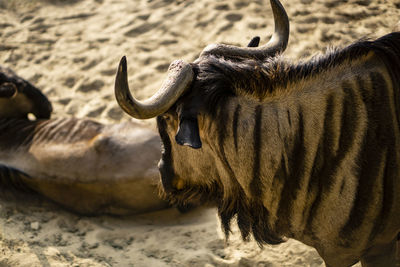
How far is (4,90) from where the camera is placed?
466cm

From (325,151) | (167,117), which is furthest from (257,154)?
(167,117)

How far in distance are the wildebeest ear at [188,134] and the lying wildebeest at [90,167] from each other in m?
1.54

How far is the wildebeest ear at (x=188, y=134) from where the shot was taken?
2.13 m

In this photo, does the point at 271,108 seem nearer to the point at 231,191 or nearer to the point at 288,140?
the point at 288,140

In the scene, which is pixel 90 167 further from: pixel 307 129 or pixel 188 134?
pixel 307 129

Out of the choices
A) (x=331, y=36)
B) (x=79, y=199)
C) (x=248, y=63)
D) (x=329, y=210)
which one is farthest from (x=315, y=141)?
(x=331, y=36)

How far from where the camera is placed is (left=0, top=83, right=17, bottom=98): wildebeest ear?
4.67 metres

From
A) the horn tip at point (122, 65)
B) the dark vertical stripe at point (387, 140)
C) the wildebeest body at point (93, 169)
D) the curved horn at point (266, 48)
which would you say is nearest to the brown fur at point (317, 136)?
the dark vertical stripe at point (387, 140)

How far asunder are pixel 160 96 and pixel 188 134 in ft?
0.70

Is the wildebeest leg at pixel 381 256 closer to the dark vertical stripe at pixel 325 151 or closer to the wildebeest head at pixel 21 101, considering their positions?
the dark vertical stripe at pixel 325 151

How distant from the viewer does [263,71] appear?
7.45 feet

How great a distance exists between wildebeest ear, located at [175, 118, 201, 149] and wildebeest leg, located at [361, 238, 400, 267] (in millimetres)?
1070

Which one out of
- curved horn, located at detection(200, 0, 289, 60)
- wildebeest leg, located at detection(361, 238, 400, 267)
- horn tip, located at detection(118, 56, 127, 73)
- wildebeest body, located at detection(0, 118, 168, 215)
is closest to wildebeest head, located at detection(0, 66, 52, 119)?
wildebeest body, located at detection(0, 118, 168, 215)

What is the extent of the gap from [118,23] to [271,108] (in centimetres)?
443
